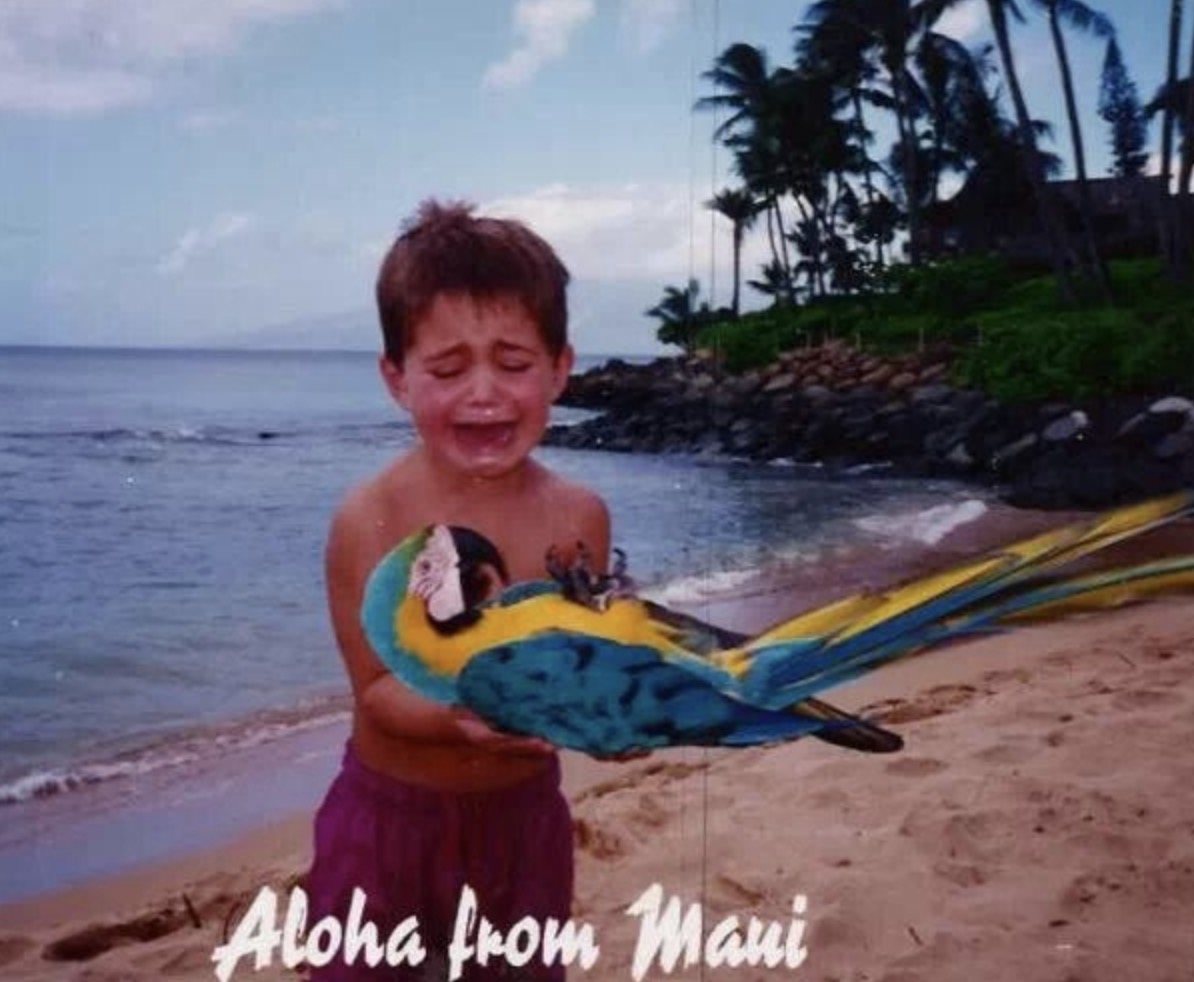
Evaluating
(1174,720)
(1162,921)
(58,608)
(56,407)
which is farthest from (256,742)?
(1174,720)

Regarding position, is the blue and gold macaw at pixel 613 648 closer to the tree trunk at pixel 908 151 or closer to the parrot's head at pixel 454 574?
the parrot's head at pixel 454 574

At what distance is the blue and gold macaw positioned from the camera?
176 centimetres

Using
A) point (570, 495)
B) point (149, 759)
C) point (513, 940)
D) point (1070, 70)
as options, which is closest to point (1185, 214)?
point (1070, 70)

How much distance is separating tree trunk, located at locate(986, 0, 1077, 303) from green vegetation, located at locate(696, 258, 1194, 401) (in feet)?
0.17

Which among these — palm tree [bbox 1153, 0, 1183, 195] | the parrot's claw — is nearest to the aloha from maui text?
the parrot's claw

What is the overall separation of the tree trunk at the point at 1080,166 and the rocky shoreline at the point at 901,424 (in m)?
0.24

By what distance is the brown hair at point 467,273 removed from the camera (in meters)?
1.75

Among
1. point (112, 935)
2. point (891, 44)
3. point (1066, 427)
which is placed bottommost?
point (112, 935)

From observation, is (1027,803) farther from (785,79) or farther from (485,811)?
(785,79)

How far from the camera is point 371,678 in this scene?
1775mm

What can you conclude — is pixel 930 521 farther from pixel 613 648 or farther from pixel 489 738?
pixel 489 738

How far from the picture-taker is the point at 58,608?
2139 mm

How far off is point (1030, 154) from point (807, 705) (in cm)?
98

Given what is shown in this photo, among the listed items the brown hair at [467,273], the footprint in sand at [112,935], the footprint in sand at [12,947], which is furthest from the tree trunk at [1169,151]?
the footprint in sand at [12,947]
